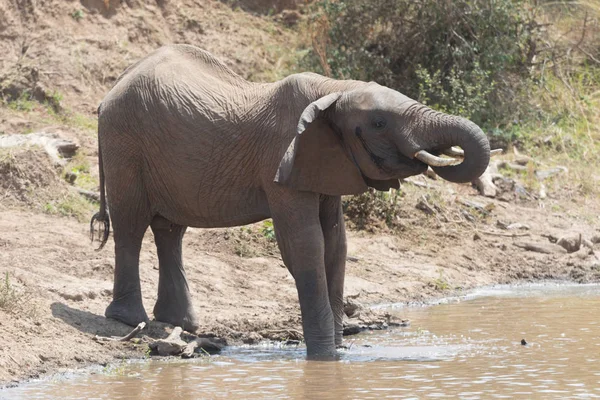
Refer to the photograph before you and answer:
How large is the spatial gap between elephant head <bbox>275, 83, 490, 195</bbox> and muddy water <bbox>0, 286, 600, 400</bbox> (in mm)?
1259

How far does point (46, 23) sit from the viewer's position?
15.8 meters

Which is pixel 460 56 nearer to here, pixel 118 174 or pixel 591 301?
pixel 591 301

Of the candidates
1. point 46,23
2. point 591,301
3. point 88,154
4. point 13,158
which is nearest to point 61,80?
point 46,23

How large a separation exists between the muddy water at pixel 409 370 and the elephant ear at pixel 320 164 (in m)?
1.22

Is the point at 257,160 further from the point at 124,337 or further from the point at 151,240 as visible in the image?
the point at 151,240

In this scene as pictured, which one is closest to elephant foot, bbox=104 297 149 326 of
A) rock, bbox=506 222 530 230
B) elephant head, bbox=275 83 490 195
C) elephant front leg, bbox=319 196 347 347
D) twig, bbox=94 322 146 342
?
twig, bbox=94 322 146 342

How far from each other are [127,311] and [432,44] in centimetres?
914

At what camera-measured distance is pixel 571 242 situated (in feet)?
43.8

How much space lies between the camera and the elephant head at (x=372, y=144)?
25.0 feet

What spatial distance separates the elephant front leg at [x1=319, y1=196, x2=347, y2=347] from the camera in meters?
8.73

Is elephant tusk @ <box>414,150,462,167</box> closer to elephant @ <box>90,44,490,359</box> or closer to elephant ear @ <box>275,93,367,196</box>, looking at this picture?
elephant @ <box>90,44,490,359</box>

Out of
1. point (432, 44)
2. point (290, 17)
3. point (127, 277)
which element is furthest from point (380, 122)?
point (290, 17)

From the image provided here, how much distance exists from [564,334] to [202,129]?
3242mm

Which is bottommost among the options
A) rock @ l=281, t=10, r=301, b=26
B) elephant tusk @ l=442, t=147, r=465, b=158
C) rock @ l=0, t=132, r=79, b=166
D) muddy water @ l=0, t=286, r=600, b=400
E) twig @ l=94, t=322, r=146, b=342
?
muddy water @ l=0, t=286, r=600, b=400
